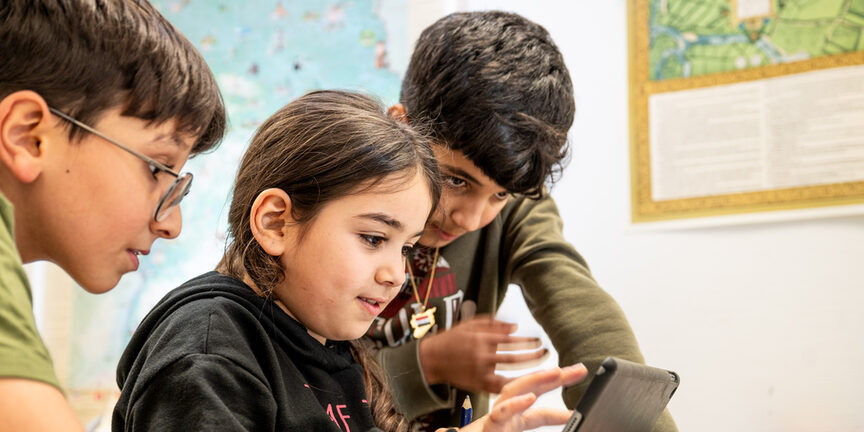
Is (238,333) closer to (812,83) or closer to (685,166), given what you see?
(685,166)

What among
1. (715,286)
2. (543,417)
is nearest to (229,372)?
(543,417)

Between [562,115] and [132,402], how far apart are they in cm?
80

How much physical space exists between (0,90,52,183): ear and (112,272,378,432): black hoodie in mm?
218

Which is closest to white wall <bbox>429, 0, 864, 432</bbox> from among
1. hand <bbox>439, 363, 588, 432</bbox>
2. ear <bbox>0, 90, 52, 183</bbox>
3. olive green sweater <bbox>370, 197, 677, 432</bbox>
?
olive green sweater <bbox>370, 197, 677, 432</bbox>

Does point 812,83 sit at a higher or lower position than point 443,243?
higher

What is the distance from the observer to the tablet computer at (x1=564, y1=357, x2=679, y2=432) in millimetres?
787

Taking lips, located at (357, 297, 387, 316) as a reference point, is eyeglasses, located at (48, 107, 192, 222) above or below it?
above

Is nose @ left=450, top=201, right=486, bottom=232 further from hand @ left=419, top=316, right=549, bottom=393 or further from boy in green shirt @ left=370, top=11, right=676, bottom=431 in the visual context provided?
hand @ left=419, top=316, right=549, bottom=393

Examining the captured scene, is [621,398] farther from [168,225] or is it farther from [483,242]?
[483,242]

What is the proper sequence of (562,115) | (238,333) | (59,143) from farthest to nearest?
1. (562,115)
2. (238,333)
3. (59,143)

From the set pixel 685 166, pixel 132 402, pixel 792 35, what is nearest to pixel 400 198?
pixel 132 402

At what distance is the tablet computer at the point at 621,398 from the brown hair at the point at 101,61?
1.64 ft

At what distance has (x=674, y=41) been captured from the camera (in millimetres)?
2033

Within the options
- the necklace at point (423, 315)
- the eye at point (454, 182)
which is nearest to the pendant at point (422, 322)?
the necklace at point (423, 315)
